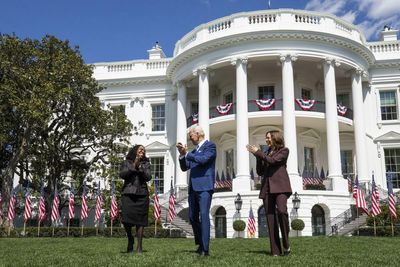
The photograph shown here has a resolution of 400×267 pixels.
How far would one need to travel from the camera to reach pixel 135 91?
111 feet

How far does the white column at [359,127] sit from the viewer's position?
1073 inches

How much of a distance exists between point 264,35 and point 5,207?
16.5 meters

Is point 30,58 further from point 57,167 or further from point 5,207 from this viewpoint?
point 5,207

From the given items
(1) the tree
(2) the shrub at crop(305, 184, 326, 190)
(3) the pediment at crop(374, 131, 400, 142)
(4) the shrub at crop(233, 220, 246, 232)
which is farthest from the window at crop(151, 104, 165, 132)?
(3) the pediment at crop(374, 131, 400, 142)

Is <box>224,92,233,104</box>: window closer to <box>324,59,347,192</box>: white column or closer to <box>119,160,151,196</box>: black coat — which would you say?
<box>324,59,347,192</box>: white column

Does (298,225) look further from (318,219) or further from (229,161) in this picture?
(229,161)

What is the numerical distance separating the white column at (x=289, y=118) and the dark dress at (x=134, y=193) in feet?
58.2

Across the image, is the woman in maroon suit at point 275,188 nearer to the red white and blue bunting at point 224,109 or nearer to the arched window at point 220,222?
the arched window at point 220,222

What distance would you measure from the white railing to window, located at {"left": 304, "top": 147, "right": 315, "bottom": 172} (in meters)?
7.02

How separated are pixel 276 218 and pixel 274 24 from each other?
2137cm

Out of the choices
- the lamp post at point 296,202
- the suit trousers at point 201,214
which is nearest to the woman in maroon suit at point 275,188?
the suit trousers at point 201,214

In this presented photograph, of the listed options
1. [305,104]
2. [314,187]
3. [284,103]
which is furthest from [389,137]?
[284,103]

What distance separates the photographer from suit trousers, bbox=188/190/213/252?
23.1 feet

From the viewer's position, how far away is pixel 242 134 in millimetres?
26141
